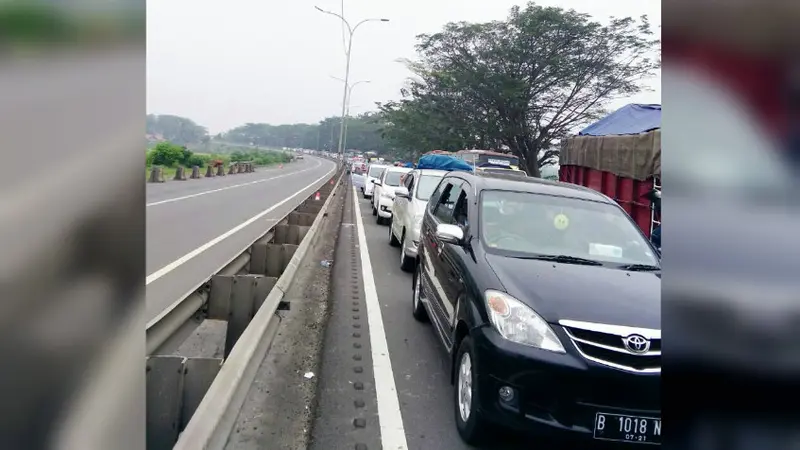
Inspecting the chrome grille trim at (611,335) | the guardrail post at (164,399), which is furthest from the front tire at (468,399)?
the guardrail post at (164,399)

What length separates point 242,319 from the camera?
459cm

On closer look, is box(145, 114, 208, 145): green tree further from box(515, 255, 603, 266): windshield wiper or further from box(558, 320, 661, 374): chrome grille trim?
box(515, 255, 603, 266): windshield wiper

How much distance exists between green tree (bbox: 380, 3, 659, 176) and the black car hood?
33.9 metres

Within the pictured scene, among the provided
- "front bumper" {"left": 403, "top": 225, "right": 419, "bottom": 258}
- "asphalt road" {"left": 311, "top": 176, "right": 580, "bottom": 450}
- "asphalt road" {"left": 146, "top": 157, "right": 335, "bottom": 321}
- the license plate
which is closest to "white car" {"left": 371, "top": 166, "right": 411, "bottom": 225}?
"asphalt road" {"left": 146, "top": 157, "right": 335, "bottom": 321}

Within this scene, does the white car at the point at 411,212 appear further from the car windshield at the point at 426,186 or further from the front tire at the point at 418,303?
the front tire at the point at 418,303

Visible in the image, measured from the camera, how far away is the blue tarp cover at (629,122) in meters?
11.8

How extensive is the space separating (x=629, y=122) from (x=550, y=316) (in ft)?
36.4

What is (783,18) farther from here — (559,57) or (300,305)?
(559,57)

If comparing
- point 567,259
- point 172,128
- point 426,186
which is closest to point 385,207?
point 426,186

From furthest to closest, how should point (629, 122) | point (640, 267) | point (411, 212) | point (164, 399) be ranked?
point (629, 122) < point (411, 212) < point (640, 267) < point (164, 399)

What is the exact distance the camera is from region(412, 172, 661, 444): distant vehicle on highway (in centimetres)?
292

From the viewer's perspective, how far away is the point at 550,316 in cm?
311

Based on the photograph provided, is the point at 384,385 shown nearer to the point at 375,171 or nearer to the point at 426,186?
the point at 426,186

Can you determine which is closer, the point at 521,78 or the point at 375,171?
the point at 375,171
